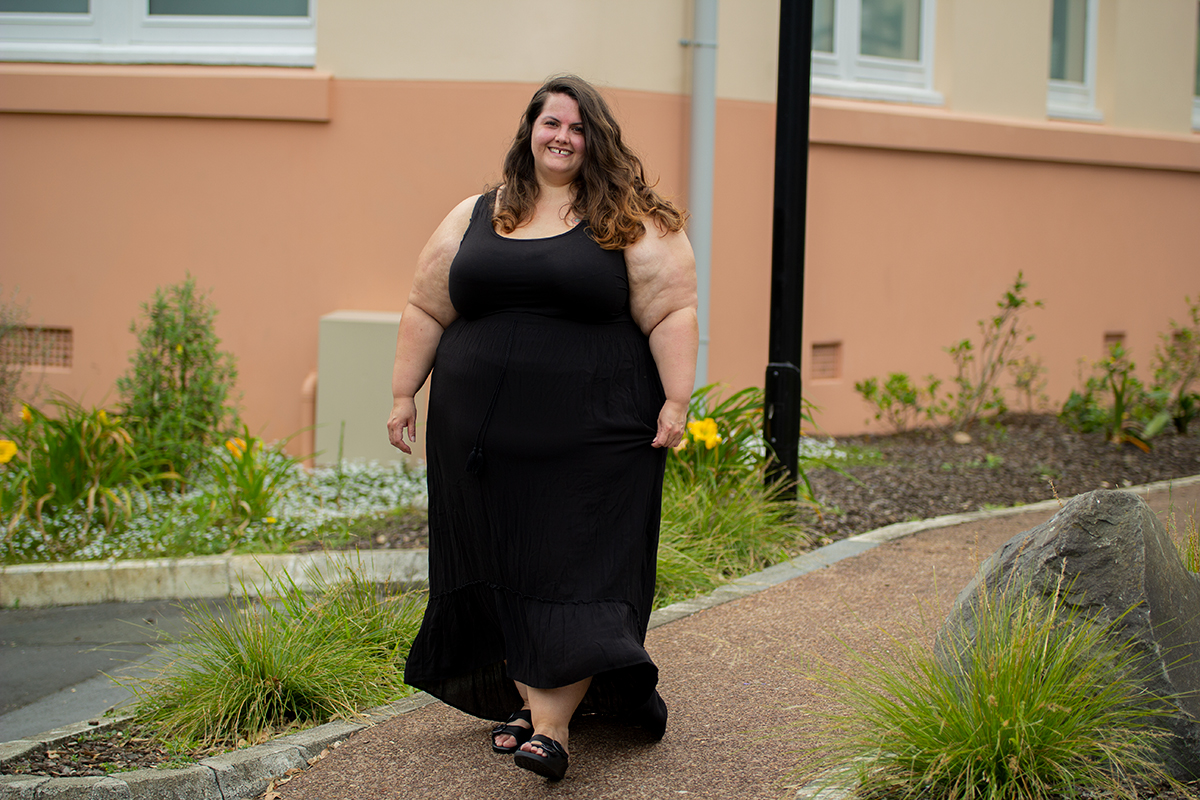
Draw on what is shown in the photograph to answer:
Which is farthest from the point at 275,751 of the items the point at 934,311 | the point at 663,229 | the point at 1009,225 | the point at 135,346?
the point at 1009,225

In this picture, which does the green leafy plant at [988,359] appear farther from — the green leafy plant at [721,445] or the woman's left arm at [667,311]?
the woman's left arm at [667,311]

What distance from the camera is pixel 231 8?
8141 millimetres

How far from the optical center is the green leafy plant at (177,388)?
22.1 ft

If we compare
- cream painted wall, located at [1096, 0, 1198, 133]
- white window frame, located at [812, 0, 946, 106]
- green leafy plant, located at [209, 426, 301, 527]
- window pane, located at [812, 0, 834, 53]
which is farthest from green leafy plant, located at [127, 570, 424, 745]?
cream painted wall, located at [1096, 0, 1198, 133]

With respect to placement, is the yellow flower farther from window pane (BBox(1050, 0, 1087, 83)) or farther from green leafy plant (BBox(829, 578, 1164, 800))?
window pane (BBox(1050, 0, 1087, 83))

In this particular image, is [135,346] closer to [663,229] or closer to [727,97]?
[727,97]

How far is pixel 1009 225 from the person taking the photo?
9.73m

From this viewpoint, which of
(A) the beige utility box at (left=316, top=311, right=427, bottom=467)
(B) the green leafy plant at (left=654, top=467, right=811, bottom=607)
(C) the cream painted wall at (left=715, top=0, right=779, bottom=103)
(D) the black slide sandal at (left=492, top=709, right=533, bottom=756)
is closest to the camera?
(D) the black slide sandal at (left=492, top=709, right=533, bottom=756)

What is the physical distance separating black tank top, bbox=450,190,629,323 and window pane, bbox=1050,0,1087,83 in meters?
9.06

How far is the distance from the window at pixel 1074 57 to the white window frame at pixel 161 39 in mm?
6943

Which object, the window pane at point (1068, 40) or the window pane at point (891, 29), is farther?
the window pane at point (1068, 40)

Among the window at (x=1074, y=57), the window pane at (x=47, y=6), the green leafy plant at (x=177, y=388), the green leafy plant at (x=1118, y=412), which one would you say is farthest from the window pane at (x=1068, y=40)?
the window pane at (x=47, y=6)

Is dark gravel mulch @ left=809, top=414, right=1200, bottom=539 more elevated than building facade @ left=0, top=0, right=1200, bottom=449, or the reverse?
building facade @ left=0, top=0, right=1200, bottom=449

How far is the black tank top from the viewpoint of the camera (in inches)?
119
